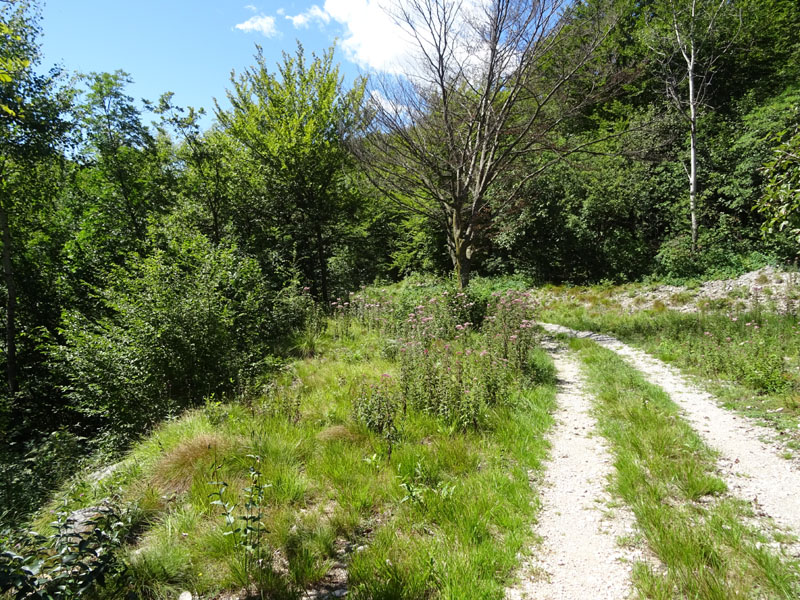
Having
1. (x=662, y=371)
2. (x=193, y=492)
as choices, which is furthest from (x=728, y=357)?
(x=193, y=492)

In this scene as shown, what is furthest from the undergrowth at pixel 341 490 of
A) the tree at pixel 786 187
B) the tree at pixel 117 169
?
the tree at pixel 117 169

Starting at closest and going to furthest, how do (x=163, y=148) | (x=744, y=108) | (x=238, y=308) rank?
1. (x=238, y=308)
2. (x=163, y=148)
3. (x=744, y=108)

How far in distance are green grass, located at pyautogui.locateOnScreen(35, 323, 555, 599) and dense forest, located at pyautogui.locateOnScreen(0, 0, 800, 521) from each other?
1.50 meters

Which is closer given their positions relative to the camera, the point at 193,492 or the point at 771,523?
the point at 771,523

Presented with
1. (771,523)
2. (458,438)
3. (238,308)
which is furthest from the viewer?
(238,308)

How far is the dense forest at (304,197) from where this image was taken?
21.1 feet

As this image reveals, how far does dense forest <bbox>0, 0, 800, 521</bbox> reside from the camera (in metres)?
6.43

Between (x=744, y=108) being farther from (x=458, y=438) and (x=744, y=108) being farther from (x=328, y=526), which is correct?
(x=328, y=526)

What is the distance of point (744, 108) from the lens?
17.2 metres

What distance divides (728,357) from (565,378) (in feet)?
9.79

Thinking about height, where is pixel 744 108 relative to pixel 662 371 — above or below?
above

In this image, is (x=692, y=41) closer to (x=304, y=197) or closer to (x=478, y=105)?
(x=478, y=105)

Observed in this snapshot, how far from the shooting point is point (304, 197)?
42.3 feet

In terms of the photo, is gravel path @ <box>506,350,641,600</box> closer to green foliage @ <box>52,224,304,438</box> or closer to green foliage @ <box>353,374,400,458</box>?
green foliage @ <box>353,374,400,458</box>
